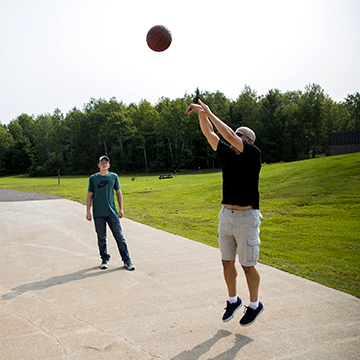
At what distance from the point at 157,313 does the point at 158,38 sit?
5281 millimetres

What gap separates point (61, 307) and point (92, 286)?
0.75 m

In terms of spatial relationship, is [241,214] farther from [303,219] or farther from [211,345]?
[303,219]

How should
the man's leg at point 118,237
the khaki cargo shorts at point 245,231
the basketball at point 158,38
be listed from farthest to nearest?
the basketball at point 158,38 → the man's leg at point 118,237 → the khaki cargo shorts at point 245,231

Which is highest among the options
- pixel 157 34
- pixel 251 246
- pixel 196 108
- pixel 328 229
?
pixel 157 34

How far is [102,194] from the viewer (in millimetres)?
5609

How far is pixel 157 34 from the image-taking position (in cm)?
647

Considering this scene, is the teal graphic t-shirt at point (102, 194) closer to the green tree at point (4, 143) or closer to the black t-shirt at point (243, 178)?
the black t-shirt at point (243, 178)

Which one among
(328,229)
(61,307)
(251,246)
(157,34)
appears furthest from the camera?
(328,229)

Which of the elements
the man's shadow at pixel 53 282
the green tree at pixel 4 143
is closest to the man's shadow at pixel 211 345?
the man's shadow at pixel 53 282

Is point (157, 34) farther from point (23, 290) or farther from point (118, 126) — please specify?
point (118, 126)

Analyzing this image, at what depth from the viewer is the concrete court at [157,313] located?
2.96m

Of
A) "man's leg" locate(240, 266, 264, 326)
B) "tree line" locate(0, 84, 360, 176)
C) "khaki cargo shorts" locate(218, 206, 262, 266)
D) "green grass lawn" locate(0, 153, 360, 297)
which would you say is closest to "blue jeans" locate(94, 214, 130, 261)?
"green grass lawn" locate(0, 153, 360, 297)

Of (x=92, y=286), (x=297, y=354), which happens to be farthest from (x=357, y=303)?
(x=92, y=286)

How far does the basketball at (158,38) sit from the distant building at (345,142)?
1265 inches
